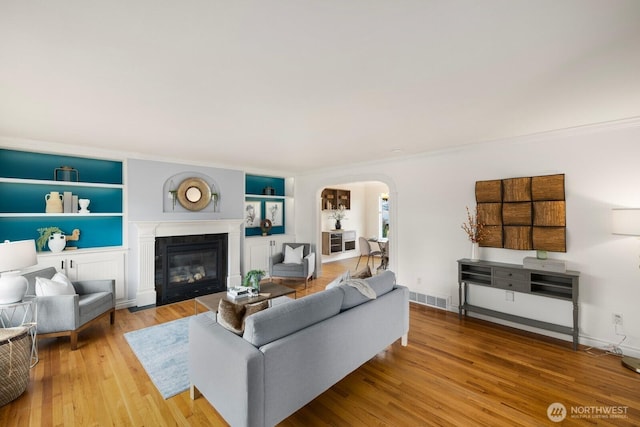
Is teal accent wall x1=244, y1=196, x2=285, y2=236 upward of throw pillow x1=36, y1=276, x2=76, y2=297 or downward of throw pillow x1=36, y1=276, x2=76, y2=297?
upward

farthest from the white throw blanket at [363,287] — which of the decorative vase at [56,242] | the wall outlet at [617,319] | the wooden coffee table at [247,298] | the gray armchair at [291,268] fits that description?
the decorative vase at [56,242]

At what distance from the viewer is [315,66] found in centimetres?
179

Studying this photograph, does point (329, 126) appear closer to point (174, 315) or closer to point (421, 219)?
point (421, 219)

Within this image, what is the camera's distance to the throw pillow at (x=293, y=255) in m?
5.72

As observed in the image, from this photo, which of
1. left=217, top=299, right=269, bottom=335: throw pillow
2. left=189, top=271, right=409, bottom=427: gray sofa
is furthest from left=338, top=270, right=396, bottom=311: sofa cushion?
left=217, top=299, right=269, bottom=335: throw pillow

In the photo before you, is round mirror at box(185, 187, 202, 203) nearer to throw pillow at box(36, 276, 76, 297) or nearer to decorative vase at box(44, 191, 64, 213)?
decorative vase at box(44, 191, 64, 213)

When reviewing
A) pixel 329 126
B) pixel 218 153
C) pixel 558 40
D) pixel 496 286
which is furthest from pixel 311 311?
pixel 218 153

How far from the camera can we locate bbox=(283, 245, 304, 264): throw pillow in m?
5.72

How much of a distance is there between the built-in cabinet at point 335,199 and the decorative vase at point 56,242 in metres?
6.02

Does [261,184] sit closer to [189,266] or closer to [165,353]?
[189,266]

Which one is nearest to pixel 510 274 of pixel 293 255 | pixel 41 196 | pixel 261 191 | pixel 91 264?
pixel 293 255

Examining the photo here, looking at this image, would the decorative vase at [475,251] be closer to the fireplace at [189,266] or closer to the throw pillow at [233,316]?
the throw pillow at [233,316]

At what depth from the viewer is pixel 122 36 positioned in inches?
58.5

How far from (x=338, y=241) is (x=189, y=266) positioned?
183 inches
